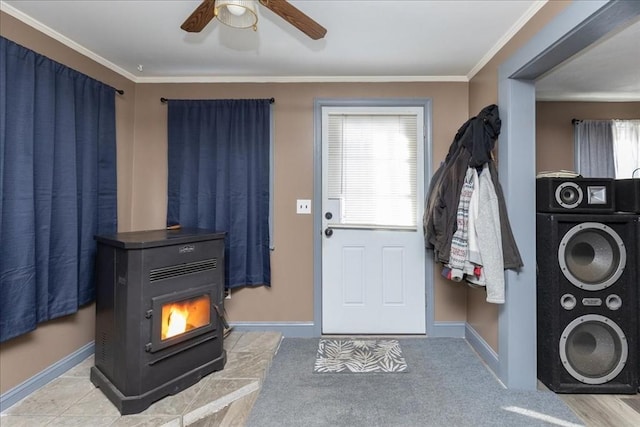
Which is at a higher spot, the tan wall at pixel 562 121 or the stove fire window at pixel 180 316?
the tan wall at pixel 562 121

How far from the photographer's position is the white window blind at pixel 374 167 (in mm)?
2855

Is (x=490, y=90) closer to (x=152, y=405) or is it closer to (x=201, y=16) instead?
(x=201, y=16)

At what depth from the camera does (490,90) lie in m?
2.37

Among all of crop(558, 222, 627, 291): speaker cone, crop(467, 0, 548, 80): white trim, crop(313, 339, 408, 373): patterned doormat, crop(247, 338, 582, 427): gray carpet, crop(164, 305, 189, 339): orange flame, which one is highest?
crop(467, 0, 548, 80): white trim

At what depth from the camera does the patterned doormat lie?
2295 mm

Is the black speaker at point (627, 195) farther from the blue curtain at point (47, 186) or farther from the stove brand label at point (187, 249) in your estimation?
the blue curtain at point (47, 186)

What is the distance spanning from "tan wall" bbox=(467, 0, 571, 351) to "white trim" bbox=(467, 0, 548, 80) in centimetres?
2

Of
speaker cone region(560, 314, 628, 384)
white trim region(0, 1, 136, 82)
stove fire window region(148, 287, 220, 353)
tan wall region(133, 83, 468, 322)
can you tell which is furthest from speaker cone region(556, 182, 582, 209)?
white trim region(0, 1, 136, 82)

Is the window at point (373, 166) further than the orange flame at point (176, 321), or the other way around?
the window at point (373, 166)

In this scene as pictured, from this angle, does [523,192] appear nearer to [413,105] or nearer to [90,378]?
[413,105]

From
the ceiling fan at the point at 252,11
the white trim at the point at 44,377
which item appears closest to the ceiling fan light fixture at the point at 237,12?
the ceiling fan at the point at 252,11

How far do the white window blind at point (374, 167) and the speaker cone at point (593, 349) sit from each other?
1.33 m

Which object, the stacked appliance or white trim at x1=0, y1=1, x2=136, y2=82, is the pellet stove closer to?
white trim at x1=0, y1=1, x2=136, y2=82

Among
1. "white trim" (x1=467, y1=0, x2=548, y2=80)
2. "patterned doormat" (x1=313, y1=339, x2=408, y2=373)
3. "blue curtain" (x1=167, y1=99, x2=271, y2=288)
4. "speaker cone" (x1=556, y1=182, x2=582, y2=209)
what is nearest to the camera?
"white trim" (x1=467, y1=0, x2=548, y2=80)
